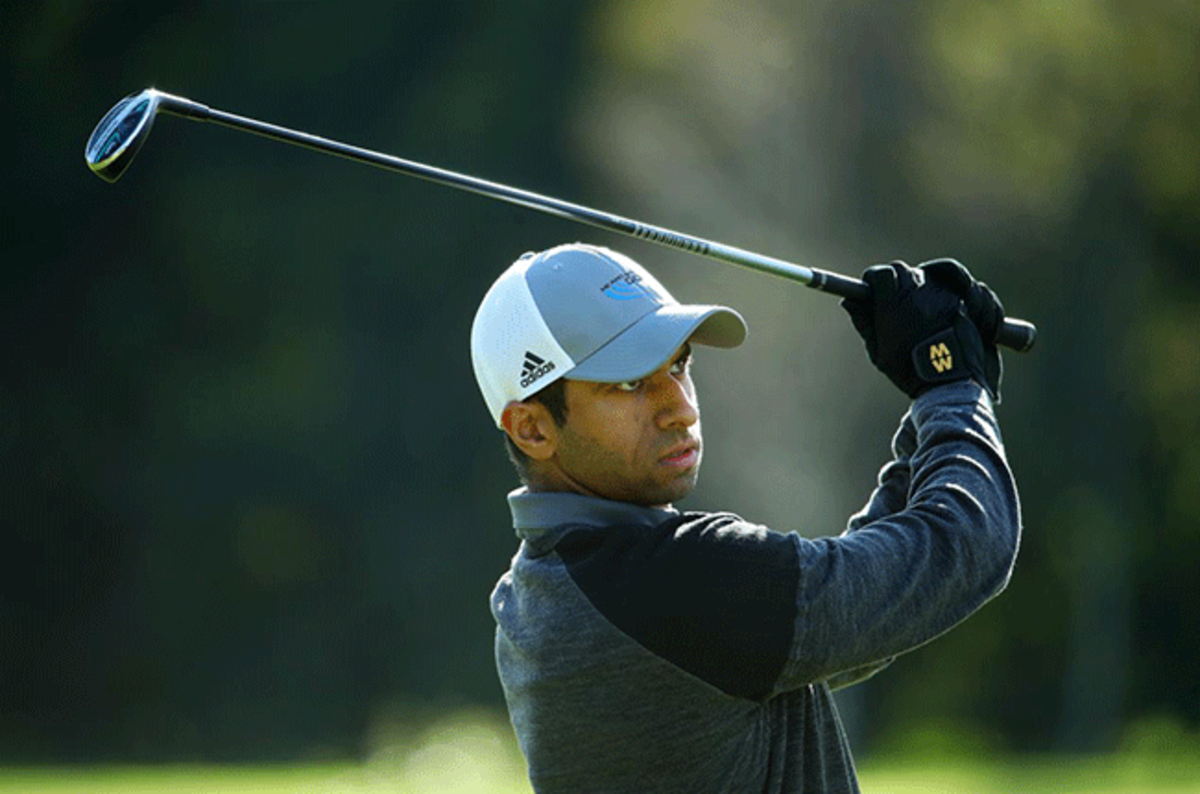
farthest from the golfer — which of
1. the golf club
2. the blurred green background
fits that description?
the blurred green background

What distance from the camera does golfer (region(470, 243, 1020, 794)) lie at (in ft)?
8.10

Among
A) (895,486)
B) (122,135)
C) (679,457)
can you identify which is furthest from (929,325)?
(122,135)

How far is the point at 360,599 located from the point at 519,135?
594 centimetres

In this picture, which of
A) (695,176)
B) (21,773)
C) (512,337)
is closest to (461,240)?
(695,176)

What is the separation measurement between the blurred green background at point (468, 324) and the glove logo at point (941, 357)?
15023mm

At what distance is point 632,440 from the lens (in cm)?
271

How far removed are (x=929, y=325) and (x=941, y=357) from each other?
5 centimetres

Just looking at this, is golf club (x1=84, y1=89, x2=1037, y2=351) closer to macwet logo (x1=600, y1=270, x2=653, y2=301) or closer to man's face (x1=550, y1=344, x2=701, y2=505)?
macwet logo (x1=600, y1=270, x2=653, y2=301)

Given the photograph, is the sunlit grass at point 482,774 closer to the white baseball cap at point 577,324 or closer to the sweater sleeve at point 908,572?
the white baseball cap at point 577,324

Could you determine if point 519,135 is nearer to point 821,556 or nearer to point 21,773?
point 21,773

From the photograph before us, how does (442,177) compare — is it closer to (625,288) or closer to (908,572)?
(625,288)

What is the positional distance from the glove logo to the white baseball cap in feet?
0.91

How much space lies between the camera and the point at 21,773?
13.3m

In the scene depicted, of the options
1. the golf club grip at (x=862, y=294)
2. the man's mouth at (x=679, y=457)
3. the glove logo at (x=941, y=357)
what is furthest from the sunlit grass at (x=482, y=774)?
the man's mouth at (x=679, y=457)
